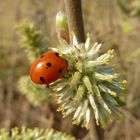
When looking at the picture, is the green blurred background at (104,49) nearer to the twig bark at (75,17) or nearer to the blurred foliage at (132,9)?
the blurred foliage at (132,9)

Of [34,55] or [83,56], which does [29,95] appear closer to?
[34,55]

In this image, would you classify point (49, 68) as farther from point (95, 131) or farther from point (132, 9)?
point (132, 9)

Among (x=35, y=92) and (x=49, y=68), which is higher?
(x=35, y=92)

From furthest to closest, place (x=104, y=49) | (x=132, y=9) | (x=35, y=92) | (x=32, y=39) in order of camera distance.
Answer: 1. (x=104, y=49)
2. (x=132, y=9)
3. (x=35, y=92)
4. (x=32, y=39)

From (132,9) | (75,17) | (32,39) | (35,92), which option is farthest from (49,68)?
(132,9)

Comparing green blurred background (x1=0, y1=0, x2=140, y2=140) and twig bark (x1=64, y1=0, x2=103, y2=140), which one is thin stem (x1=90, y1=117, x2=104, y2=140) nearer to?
twig bark (x1=64, y1=0, x2=103, y2=140)

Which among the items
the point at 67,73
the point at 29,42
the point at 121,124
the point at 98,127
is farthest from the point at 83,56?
the point at 121,124
